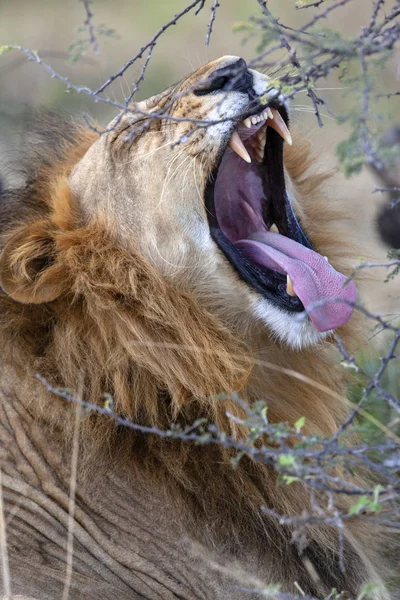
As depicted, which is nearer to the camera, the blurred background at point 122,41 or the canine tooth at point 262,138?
the canine tooth at point 262,138

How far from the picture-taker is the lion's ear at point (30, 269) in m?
3.40

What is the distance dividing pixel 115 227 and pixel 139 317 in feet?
1.47

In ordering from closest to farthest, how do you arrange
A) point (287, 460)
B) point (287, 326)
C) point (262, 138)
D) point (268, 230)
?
1. point (287, 460)
2. point (287, 326)
3. point (262, 138)
4. point (268, 230)

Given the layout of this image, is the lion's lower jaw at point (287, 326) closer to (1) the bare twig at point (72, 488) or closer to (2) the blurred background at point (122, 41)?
(1) the bare twig at point (72, 488)

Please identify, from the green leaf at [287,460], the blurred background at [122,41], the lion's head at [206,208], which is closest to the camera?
the green leaf at [287,460]

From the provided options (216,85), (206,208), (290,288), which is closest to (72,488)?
(290,288)

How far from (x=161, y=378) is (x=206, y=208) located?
2.62ft

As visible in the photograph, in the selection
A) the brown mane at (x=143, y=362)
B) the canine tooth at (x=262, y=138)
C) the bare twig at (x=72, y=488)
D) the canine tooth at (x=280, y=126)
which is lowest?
the bare twig at (x=72, y=488)

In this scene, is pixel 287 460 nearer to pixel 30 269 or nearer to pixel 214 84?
pixel 30 269

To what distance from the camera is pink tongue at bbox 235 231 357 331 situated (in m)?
3.46

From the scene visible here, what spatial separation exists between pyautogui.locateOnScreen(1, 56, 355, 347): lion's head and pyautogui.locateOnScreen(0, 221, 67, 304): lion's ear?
27mm

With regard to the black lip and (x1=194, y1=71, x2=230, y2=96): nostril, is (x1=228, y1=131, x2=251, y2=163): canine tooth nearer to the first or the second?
the black lip

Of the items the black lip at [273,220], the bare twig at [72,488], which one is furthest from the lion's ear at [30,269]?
the black lip at [273,220]

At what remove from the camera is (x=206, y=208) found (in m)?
3.73
